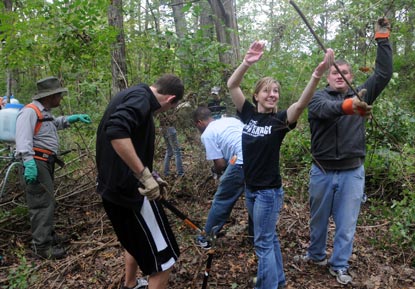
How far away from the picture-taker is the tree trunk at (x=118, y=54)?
579 centimetres

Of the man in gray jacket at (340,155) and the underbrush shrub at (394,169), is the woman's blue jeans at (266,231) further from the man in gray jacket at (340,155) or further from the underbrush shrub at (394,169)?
the underbrush shrub at (394,169)

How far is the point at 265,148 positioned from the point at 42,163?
118 inches

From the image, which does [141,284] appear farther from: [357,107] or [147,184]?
[357,107]

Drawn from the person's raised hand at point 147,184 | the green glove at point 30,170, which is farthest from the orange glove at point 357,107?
the green glove at point 30,170

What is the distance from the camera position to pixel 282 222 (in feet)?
15.6

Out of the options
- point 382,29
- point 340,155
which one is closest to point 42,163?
point 340,155

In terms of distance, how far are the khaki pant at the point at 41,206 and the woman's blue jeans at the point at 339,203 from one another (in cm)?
328

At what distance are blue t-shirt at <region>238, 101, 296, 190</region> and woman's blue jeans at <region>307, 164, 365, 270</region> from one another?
720 millimetres

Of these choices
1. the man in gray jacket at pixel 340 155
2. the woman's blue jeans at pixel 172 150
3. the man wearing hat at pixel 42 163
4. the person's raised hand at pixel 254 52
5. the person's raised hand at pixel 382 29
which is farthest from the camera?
the woman's blue jeans at pixel 172 150

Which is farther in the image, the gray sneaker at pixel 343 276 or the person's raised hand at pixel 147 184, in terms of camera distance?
the gray sneaker at pixel 343 276

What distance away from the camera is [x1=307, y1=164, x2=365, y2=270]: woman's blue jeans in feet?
11.1

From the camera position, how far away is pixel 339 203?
11.4ft

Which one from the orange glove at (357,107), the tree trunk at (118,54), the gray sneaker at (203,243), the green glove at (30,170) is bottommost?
the gray sneaker at (203,243)

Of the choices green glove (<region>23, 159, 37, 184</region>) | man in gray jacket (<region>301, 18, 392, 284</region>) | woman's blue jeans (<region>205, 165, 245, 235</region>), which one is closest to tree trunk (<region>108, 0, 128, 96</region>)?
green glove (<region>23, 159, 37, 184</region>)
